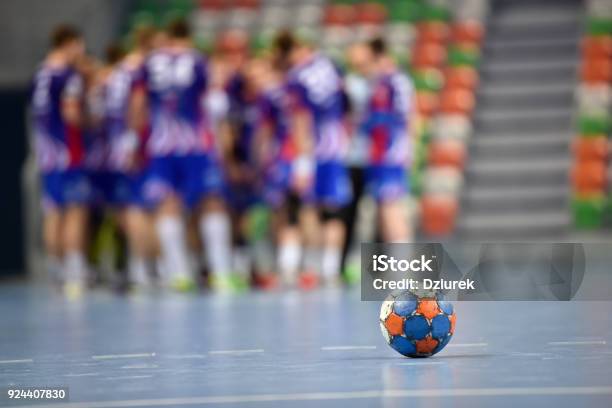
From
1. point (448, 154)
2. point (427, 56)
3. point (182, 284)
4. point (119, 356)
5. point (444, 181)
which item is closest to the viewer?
point (119, 356)

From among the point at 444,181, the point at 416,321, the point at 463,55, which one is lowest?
the point at 444,181

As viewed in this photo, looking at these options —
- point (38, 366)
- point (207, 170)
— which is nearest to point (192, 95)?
point (207, 170)

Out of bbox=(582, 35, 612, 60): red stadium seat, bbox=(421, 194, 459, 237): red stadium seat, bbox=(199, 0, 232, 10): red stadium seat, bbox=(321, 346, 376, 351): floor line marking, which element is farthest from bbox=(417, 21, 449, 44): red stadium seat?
bbox=(321, 346, 376, 351): floor line marking

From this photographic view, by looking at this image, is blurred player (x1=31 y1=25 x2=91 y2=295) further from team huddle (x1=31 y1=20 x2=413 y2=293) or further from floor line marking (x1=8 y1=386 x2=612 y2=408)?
floor line marking (x1=8 y1=386 x2=612 y2=408)

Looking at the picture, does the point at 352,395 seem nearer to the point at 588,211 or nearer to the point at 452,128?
the point at 588,211

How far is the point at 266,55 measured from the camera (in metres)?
12.6

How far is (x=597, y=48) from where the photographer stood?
1789cm

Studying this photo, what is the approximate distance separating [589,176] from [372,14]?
13.4ft

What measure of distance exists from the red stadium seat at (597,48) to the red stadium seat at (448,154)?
77.0 inches

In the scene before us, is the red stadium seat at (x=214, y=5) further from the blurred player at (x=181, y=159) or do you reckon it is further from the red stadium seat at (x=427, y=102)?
the blurred player at (x=181, y=159)

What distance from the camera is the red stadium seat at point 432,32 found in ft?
60.9

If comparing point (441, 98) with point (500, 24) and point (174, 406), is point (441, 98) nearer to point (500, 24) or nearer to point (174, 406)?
point (500, 24)

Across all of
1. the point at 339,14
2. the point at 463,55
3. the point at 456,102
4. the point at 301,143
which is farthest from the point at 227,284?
the point at 339,14

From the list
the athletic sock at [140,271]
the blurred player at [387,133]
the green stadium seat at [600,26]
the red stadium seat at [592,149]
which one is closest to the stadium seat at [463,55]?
the green stadium seat at [600,26]
